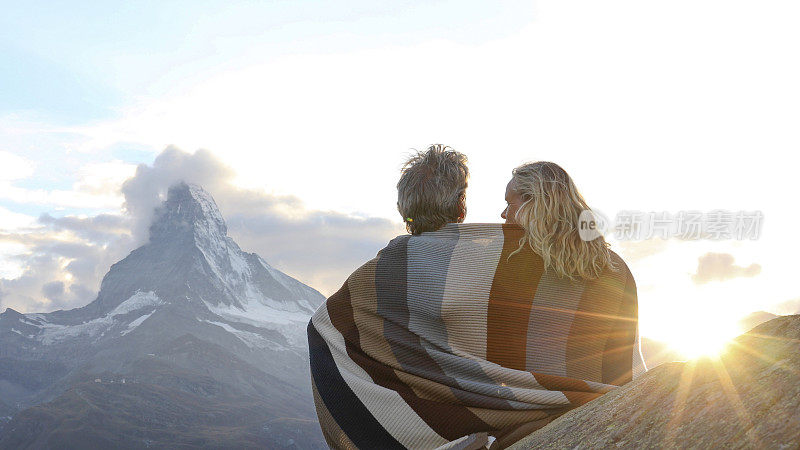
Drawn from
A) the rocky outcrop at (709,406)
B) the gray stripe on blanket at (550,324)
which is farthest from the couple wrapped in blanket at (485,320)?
A: the rocky outcrop at (709,406)

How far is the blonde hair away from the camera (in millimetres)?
4352

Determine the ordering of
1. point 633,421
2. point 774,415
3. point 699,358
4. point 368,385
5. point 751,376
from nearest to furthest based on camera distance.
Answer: point 774,415 < point 751,376 < point 633,421 < point 699,358 < point 368,385

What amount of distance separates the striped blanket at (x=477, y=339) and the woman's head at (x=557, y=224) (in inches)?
4.0

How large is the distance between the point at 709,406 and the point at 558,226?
58.5 inches

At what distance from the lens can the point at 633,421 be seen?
12.2 feet

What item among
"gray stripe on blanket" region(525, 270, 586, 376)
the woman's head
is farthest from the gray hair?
"gray stripe on blanket" region(525, 270, 586, 376)

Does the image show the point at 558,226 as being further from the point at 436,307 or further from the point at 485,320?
the point at 436,307

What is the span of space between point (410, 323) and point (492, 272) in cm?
69

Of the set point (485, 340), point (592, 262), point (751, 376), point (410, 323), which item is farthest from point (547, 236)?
point (751, 376)

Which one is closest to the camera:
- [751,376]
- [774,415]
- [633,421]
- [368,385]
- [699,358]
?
[774,415]

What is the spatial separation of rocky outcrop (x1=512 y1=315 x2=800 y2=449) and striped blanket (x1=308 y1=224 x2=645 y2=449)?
33cm

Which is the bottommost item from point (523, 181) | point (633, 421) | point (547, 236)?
point (633, 421)

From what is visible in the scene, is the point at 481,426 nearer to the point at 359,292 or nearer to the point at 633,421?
the point at 633,421

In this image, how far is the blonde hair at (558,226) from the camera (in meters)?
4.35
